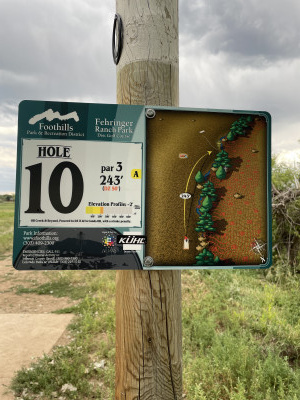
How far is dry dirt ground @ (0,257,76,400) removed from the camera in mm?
4336

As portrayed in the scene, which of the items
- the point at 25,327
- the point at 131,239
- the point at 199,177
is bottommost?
the point at 25,327

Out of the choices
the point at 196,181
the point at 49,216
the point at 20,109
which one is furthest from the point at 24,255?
the point at 196,181

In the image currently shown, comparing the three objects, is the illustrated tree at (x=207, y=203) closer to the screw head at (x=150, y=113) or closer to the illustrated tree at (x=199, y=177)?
the illustrated tree at (x=199, y=177)

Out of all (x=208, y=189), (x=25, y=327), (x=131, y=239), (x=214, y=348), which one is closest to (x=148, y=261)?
(x=131, y=239)

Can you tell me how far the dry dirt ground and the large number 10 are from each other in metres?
3.03

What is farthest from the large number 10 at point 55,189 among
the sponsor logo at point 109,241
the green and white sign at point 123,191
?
the sponsor logo at point 109,241

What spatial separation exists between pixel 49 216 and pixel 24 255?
216 millimetres

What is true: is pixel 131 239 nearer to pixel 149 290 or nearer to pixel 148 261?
pixel 148 261

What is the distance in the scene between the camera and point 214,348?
3.84 metres

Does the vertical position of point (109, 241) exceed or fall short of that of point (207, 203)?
it falls short

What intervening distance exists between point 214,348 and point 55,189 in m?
3.10

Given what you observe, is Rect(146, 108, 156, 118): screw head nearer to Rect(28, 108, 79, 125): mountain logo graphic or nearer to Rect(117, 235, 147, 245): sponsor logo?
Rect(28, 108, 79, 125): mountain logo graphic

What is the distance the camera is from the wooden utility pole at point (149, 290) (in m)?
1.61

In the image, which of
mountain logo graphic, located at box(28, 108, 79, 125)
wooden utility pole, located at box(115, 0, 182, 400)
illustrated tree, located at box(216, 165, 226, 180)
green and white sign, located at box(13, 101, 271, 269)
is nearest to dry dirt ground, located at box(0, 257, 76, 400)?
wooden utility pole, located at box(115, 0, 182, 400)
